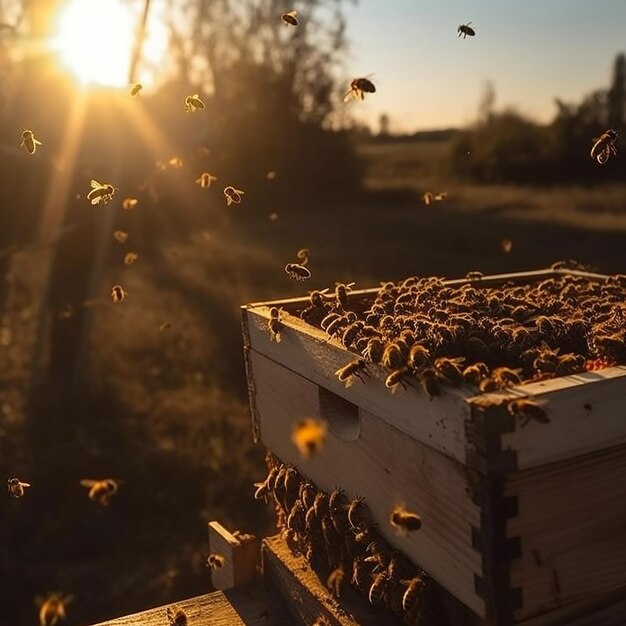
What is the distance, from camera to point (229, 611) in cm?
238

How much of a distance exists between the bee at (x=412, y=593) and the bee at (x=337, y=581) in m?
0.29

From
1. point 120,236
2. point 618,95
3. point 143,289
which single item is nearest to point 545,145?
point 618,95

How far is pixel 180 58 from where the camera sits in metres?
25.4

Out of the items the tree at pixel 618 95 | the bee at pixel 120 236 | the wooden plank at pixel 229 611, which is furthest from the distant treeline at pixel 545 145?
the wooden plank at pixel 229 611

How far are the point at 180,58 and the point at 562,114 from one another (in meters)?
12.4

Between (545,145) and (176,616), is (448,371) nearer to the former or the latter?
(176,616)

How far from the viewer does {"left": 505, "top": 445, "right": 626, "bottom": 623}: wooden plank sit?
160cm

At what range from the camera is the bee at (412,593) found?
1817mm

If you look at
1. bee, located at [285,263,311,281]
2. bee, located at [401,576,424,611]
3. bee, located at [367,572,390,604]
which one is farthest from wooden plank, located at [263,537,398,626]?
bee, located at [285,263,311,281]

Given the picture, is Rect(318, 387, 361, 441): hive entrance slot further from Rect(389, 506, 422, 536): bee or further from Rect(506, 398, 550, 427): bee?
Rect(506, 398, 550, 427): bee

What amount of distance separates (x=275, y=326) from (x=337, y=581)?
74 centimetres

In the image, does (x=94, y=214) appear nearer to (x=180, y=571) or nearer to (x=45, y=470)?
(x=45, y=470)

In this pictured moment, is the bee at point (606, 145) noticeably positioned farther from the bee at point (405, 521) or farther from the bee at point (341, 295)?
the bee at point (405, 521)

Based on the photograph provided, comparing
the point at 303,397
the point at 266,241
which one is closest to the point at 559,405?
the point at 303,397
